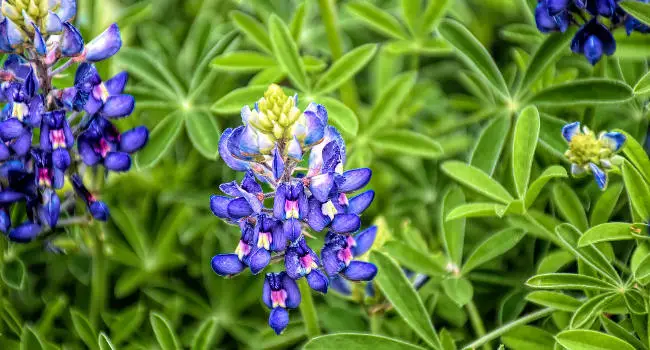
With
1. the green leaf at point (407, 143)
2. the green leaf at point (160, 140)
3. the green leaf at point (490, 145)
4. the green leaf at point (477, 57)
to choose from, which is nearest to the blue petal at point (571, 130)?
the green leaf at point (490, 145)

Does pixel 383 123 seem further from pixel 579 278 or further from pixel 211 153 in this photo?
pixel 579 278

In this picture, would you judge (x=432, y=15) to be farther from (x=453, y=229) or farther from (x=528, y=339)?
(x=528, y=339)

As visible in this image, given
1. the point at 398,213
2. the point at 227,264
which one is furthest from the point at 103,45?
the point at 398,213

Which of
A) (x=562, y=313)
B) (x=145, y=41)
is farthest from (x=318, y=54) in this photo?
(x=562, y=313)

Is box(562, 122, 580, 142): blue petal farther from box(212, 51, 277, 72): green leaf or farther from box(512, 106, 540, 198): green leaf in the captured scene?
box(212, 51, 277, 72): green leaf

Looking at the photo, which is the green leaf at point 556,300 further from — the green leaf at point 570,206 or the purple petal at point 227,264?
the purple petal at point 227,264

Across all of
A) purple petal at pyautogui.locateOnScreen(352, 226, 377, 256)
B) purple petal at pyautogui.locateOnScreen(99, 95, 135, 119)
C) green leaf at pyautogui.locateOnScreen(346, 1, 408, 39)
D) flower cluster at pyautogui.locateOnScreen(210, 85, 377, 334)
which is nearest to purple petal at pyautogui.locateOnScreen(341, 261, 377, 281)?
flower cluster at pyautogui.locateOnScreen(210, 85, 377, 334)
